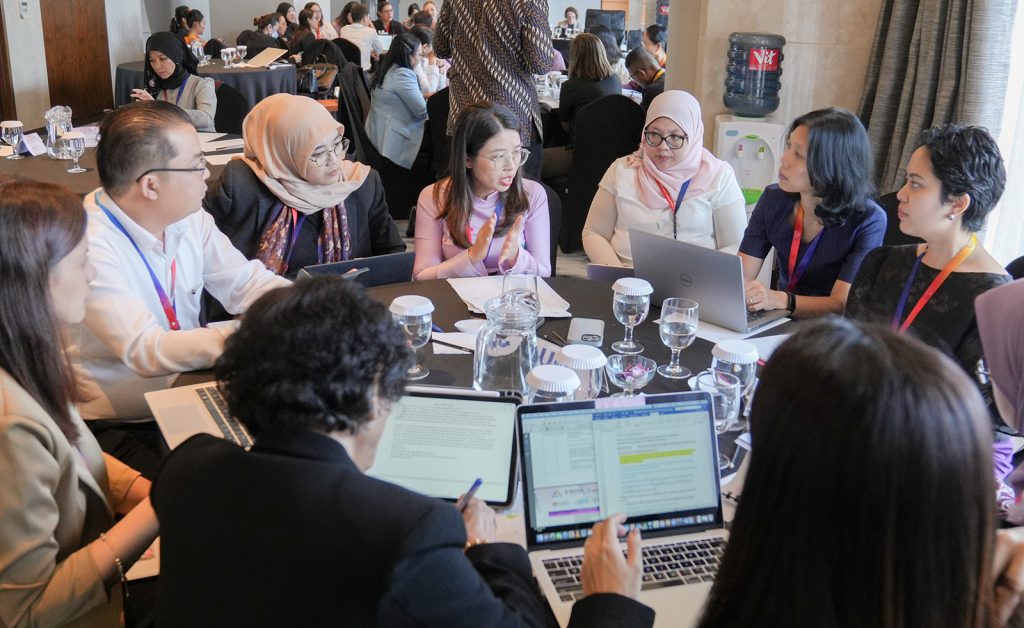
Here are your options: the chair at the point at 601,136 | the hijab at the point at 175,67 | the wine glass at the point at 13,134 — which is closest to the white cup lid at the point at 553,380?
the chair at the point at 601,136

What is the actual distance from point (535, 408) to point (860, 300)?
1372 millimetres

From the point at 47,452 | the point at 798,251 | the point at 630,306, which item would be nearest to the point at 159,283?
the point at 47,452

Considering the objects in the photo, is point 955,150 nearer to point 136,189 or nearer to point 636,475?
point 636,475

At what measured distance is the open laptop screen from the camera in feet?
4.83

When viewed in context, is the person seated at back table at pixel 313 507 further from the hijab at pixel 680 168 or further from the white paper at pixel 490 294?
the hijab at pixel 680 168

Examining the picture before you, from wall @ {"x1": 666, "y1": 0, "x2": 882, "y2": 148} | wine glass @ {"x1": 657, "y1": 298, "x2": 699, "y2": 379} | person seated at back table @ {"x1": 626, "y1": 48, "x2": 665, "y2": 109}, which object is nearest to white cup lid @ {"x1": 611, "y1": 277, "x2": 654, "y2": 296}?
wine glass @ {"x1": 657, "y1": 298, "x2": 699, "y2": 379}

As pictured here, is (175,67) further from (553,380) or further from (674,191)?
(553,380)

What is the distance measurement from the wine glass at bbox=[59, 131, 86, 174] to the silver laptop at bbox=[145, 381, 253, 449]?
2519mm

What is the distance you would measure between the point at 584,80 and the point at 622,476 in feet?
15.9

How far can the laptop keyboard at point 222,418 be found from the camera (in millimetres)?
1802

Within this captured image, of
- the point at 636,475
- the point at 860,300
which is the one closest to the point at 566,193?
the point at 860,300

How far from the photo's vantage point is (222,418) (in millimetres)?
1878

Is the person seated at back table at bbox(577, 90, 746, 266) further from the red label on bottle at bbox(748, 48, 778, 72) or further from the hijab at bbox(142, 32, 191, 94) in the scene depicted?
the hijab at bbox(142, 32, 191, 94)

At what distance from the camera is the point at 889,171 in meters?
4.08
